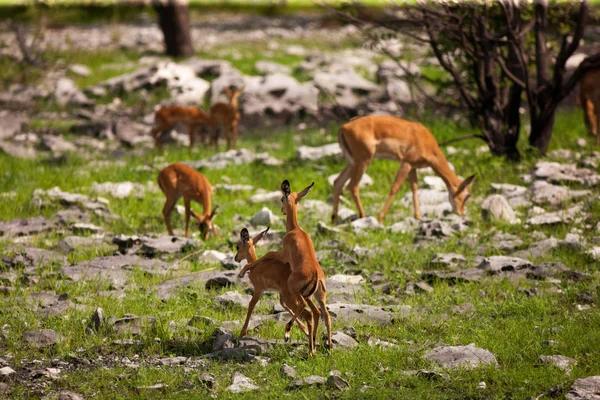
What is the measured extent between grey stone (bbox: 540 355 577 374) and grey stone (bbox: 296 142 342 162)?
818 cm

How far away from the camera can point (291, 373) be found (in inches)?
276

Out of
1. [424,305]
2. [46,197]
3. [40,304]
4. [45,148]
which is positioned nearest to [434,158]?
[424,305]

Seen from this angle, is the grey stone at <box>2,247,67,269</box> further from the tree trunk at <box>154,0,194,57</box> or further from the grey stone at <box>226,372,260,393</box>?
the tree trunk at <box>154,0,194,57</box>

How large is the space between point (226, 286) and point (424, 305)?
6.36 feet

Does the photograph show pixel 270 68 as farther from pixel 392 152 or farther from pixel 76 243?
pixel 76 243

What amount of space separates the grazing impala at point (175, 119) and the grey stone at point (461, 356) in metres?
10.0

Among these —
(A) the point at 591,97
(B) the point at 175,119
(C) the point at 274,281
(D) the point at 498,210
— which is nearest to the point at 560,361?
(C) the point at 274,281

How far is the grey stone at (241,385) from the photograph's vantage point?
6.79 meters

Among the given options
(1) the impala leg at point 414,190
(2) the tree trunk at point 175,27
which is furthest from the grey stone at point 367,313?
(2) the tree trunk at point 175,27

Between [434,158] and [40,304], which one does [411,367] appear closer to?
[40,304]

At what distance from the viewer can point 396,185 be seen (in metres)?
12.5

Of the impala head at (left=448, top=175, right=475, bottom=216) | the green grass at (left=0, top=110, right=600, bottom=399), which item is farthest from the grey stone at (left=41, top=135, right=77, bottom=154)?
the impala head at (left=448, top=175, right=475, bottom=216)

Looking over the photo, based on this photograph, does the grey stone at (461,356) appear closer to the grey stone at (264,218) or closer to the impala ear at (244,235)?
the impala ear at (244,235)

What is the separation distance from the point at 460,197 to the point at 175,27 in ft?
45.0
